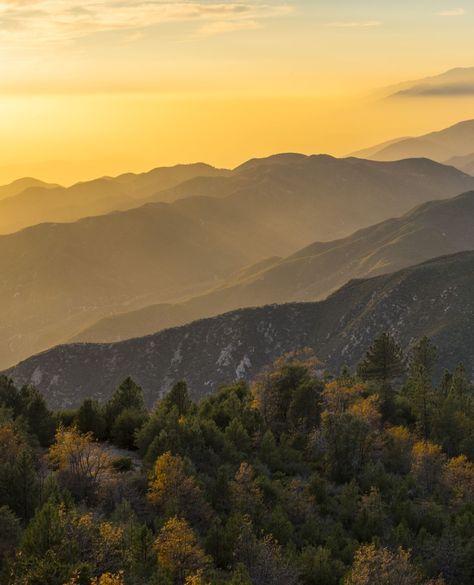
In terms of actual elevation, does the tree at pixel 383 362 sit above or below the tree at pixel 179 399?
below

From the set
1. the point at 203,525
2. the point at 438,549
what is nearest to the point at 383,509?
the point at 438,549

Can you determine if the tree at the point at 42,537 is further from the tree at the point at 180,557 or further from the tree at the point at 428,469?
the tree at the point at 428,469

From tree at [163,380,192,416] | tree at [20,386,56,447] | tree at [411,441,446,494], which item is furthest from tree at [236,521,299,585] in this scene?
tree at [163,380,192,416]

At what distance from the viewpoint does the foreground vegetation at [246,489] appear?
33156mm

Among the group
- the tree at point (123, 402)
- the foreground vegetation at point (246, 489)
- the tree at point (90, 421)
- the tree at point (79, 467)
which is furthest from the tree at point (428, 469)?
the tree at point (90, 421)

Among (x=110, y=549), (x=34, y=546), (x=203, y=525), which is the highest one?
(x=34, y=546)

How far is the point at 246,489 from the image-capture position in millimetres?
48500

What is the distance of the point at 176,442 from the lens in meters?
53.9

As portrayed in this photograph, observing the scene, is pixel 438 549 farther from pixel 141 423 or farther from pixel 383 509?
pixel 141 423

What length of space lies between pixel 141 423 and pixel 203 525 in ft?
Result: 69.3

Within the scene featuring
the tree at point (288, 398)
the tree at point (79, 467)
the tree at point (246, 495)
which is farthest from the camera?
the tree at point (288, 398)

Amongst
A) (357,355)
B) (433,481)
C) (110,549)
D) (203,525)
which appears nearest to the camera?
(110,549)

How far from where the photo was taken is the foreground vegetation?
1305 inches

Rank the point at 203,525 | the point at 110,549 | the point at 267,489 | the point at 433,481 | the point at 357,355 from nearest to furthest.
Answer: the point at 110,549, the point at 203,525, the point at 267,489, the point at 433,481, the point at 357,355
